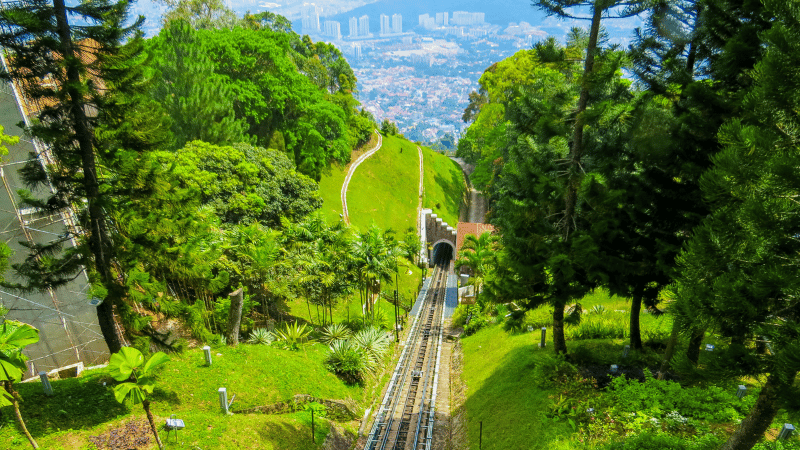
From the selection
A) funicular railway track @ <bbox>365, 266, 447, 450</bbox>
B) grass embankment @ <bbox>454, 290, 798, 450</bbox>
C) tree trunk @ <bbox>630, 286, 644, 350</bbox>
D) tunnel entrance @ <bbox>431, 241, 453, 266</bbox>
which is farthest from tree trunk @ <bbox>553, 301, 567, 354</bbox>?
tunnel entrance @ <bbox>431, 241, 453, 266</bbox>

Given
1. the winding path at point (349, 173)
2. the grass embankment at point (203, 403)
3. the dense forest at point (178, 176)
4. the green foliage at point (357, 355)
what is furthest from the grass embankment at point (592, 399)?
the winding path at point (349, 173)

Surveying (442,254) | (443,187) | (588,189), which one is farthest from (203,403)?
(443,187)

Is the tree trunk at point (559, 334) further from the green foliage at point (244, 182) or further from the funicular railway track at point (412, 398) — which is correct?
the green foliage at point (244, 182)

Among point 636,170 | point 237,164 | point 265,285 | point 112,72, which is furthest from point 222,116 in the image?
point 636,170

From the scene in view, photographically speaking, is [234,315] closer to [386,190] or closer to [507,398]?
[507,398]

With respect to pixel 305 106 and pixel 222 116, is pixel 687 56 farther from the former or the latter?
pixel 305 106
